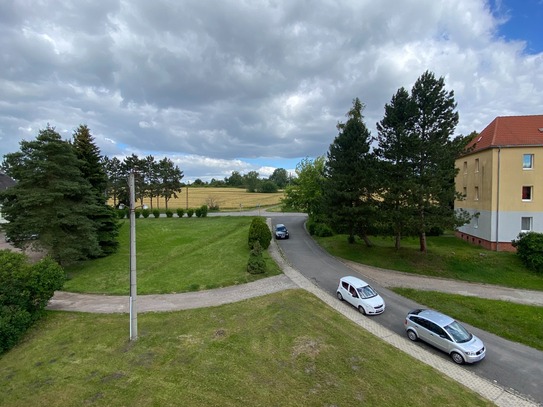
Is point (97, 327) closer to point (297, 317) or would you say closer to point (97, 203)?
point (297, 317)

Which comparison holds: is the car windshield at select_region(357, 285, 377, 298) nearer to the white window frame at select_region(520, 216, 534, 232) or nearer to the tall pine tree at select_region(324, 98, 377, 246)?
the tall pine tree at select_region(324, 98, 377, 246)

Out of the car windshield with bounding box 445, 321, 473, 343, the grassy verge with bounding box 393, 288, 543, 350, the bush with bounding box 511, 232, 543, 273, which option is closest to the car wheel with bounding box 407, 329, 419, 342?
the car windshield with bounding box 445, 321, 473, 343

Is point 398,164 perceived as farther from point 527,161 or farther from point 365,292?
point 527,161

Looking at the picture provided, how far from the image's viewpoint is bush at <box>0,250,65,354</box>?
13102mm

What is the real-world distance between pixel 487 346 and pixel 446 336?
8.44 feet

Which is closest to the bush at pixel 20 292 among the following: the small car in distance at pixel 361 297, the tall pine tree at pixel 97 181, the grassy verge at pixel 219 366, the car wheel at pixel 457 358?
the grassy verge at pixel 219 366

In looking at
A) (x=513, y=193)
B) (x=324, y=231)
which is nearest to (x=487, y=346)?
(x=513, y=193)

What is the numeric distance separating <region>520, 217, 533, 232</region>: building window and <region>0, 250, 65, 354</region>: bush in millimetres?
35119

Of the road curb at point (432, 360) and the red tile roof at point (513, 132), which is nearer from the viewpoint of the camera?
the road curb at point (432, 360)

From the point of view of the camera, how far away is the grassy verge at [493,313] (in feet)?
46.5

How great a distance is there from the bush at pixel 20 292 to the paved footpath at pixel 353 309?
1800 mm

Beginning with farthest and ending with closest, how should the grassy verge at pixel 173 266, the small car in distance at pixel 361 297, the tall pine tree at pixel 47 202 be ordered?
the tall pine tree at pixel 47 202, the grassy verge at pixel 173 266, the small car in distance at pixel 361 297

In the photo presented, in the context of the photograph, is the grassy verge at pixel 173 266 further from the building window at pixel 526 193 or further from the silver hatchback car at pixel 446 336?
the building window at pixel 526 193

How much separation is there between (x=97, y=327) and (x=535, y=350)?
19310 mm
